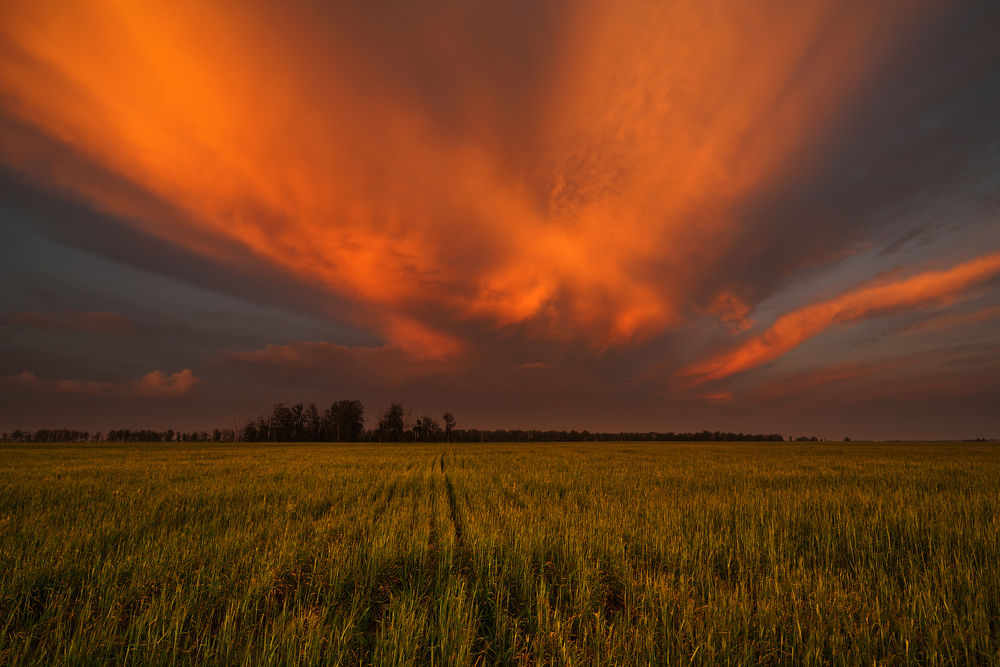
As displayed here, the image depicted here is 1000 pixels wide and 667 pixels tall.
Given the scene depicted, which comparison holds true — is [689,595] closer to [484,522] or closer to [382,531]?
[484,522]

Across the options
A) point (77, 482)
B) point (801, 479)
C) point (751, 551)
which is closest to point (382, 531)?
point (751, 551)

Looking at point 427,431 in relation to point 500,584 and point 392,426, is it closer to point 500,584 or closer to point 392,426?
point 392,426

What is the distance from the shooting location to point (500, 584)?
4.57m

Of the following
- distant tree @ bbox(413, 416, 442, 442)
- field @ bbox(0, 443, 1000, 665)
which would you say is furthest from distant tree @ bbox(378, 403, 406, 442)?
field @ bbox(0, 443, 1000, 665)

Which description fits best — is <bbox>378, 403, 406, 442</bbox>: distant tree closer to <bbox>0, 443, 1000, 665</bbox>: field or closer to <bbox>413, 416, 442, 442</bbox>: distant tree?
<bbox>413, 416, 442, 442</bbox>: distant tree

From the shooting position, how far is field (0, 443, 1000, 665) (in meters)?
3.19

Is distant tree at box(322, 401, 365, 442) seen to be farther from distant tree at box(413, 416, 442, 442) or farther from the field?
the field

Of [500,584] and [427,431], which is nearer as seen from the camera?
[500,584]

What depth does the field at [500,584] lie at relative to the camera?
10.5 ft

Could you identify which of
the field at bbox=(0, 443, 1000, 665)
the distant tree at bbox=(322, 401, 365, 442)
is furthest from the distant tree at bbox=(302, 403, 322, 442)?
the field at bbox=(0, 443, 1000, 665)

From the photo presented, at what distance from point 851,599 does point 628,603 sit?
232cm

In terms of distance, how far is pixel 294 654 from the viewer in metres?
2.89

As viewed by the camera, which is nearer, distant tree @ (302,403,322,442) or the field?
the field

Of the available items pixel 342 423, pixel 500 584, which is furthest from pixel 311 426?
pixel 500 584
